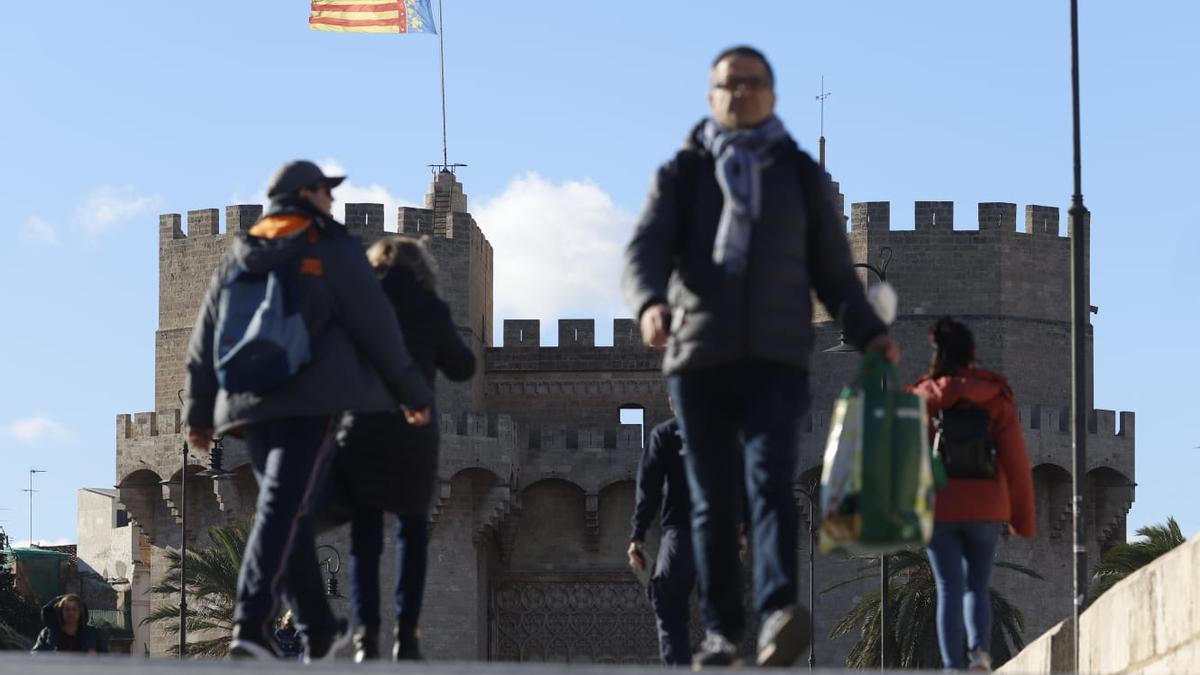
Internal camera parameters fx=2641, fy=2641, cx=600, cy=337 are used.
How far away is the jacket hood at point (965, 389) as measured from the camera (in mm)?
9023

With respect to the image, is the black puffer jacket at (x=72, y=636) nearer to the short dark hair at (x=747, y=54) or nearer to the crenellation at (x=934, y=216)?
the short dark hair at (x=747, y=54)

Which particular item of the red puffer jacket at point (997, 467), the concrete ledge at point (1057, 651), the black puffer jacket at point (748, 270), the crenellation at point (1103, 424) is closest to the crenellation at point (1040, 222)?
the crenellation at point (1103, 424)

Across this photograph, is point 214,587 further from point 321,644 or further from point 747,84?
point 747,84

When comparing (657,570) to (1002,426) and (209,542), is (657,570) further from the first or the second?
(209,542)

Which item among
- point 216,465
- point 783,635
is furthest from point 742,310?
point 216,465

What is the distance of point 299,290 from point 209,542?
1403 inches

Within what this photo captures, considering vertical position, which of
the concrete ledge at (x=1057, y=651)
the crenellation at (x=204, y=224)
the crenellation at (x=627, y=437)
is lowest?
the concrete ledge at (x=1057, y=651)

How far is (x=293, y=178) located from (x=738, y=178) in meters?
1.69

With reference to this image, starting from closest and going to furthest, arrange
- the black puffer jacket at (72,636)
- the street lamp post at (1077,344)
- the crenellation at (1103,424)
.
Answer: the black puffer jacket at (72,636) < the street lamp post at (1077,344) < the crenellation at (1103,424)

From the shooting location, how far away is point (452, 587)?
42.2 metres

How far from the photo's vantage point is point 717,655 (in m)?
6.82

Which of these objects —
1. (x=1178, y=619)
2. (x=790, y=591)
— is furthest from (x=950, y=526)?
(x=790, y=591)

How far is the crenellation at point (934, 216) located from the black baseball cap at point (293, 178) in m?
37.8

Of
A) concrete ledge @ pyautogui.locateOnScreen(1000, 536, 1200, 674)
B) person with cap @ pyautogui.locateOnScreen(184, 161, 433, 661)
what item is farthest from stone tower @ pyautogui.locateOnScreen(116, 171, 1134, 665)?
person with cap @ pyautogui.locateOnScreen(184, 161, 433, 661)
